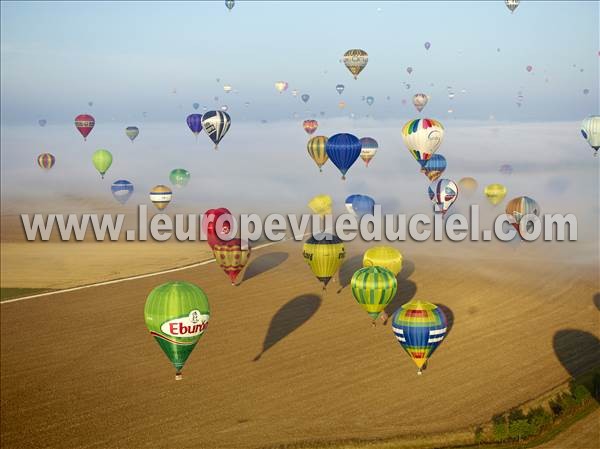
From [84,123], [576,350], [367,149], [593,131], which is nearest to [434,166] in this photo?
[367,149]

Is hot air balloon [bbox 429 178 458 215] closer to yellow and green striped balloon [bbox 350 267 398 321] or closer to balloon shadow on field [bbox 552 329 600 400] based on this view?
balloon shadow on field [bbox 552 329 600 400]

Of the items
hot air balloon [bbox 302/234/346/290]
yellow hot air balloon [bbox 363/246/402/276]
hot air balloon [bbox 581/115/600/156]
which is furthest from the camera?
hot air balloon [bbox 581/115/600/156]

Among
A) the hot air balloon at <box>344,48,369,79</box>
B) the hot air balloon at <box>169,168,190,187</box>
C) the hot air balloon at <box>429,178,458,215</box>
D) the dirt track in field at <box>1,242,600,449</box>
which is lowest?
the dirt track in field at <box>1,242,600,449</box>

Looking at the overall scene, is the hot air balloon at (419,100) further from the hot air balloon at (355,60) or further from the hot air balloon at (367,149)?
the hot air balloon at (367,149)

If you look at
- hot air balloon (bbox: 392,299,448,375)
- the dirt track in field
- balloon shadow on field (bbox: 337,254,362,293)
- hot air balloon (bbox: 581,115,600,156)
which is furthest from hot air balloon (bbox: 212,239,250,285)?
hot air balloon (bbox: 581,115,600,156)

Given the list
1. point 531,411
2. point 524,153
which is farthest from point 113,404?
point 524,153

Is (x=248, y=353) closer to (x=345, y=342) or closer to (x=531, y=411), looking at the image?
(x=345, y=342)
